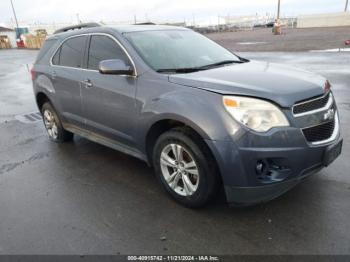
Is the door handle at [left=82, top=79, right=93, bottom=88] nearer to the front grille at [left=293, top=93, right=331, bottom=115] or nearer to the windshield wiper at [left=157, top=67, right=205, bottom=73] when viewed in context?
the windshield wiper at [left=157, top=67, right=205, bottom=73]

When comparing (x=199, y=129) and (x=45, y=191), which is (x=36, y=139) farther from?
(x=199, y=129)

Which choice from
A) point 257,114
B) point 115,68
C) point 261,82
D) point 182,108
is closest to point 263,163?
point 257,114

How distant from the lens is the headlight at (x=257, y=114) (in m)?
2.88

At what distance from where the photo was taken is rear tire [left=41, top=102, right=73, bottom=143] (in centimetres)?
552

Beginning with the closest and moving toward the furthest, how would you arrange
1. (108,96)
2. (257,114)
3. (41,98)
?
(257,114), (108,96), (41,98)

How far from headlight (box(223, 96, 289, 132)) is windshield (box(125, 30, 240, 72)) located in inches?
43.2

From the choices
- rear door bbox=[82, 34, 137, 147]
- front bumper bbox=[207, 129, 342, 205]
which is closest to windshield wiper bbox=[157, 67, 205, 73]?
rear door bbox=[82, 34, 137, 147]

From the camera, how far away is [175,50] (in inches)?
162

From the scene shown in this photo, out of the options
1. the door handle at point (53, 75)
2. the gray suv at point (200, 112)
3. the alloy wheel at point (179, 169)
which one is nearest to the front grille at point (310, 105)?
the gray suv at point (200, 112)

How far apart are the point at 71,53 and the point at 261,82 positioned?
2966mm

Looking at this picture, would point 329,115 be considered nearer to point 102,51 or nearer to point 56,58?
point 102,51

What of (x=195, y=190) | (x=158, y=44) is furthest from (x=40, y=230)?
(x=158, y=44)

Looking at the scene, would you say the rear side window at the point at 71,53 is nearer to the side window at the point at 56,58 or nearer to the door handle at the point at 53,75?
the side window at the point at 56,58

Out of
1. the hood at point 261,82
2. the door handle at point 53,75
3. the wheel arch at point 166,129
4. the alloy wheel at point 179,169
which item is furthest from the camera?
the door handle at point 53,75
